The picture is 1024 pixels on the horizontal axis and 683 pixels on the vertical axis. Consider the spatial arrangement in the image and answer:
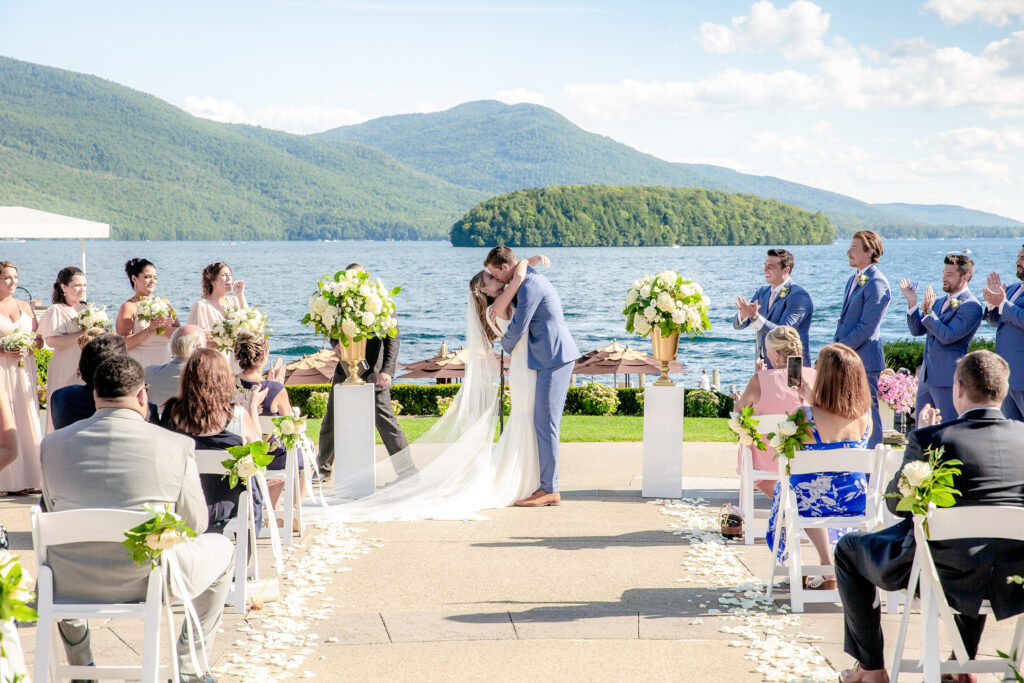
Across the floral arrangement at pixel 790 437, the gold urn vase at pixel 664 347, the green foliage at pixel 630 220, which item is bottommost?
the floral arrangement at pixel 790 437

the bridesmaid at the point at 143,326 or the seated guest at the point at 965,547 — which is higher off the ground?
the bridesmaid at the point at 143,326

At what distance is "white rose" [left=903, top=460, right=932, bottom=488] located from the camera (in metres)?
3.56

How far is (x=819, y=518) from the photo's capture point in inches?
202

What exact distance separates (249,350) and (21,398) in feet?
9.61

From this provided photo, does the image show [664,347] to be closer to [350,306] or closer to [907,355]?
[350,306]

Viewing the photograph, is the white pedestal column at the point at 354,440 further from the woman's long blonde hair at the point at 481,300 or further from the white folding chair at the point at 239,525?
the white folding chair at the point at 239,525

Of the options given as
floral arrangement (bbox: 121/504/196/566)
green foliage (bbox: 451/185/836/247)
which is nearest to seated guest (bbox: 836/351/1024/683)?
floral arrangement (bbox: 121/504/196/566)

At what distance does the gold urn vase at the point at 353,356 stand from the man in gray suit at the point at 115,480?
397 cm

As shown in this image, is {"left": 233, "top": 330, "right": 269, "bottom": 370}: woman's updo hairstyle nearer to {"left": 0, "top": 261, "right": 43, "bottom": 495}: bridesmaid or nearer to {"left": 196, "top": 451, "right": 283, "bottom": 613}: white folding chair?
{"left": 196, "top": 451, "right": 283, "bottom": 613}: white folding chair

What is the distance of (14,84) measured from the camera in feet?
584

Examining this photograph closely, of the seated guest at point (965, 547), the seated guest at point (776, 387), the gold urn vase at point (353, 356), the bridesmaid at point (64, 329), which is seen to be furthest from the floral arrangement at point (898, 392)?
the bridesmaid at point (64, 329)

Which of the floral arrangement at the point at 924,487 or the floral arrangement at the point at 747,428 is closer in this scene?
the floral arrangement at the point at 924,487

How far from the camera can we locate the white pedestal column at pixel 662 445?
7.89 metres

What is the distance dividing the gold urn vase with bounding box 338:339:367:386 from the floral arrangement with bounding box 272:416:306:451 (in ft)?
6.66
